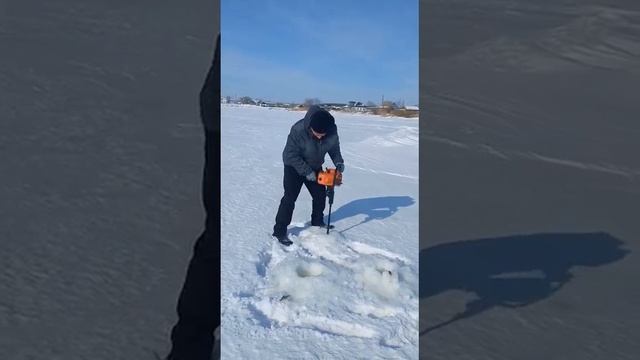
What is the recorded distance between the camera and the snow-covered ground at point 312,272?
111 centimetres

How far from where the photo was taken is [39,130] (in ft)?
3.43

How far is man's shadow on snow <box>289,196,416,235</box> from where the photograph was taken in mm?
1882

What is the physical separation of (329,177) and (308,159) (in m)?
0.13

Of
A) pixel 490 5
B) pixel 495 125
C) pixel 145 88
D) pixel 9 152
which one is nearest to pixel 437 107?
pixel 495 125

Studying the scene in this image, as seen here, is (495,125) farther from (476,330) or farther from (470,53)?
(476,330)

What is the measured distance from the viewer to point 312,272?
1.42 meters

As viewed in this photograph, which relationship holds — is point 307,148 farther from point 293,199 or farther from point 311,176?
point 293,199

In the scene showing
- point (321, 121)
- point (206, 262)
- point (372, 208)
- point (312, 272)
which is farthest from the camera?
point (372, 208)

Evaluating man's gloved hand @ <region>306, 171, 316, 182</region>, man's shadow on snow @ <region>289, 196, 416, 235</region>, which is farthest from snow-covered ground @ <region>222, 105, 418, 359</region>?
man's gloved hand @ <region>306, 171, 316, 182</region>

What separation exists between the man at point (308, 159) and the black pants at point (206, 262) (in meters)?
0.56

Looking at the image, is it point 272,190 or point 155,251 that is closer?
point 155,251

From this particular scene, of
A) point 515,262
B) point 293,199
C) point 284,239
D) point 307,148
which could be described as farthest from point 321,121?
point 515,262

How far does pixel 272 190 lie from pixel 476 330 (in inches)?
46.2

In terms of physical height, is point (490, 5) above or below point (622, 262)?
above
